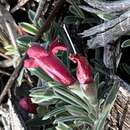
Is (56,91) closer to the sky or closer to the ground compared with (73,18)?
closer to the ground

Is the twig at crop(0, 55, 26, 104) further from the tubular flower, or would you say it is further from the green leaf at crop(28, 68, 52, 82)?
the tubular flower

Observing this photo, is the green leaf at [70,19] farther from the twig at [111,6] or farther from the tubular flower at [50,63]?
the tubular flower at [50,63]

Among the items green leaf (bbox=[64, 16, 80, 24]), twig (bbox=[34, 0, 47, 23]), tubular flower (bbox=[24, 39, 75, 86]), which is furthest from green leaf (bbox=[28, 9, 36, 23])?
tubular flower (bbox=[24, 39, 75, 86])

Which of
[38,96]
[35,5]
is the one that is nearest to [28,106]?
[38,96]

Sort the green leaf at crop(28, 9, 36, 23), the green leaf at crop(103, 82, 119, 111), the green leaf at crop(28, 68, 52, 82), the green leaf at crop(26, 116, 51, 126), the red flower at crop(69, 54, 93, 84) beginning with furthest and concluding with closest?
the green leaf at crop(28, 9, 36, 23)
the green leaf at crop(26, 116, 51, 126)
the green leaf at crop(28, 68, 52, 82)
the green leaf at crop(103, 82, 119, 111)
the red flower at crop(69, 54, 93, 84)

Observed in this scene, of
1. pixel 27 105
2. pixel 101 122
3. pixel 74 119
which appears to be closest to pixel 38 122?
pixel 27 105

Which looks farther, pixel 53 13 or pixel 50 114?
pixel 53 13

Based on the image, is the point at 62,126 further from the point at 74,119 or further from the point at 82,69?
the point at 82,69

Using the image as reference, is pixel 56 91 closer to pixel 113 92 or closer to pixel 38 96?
pixel 38 96
